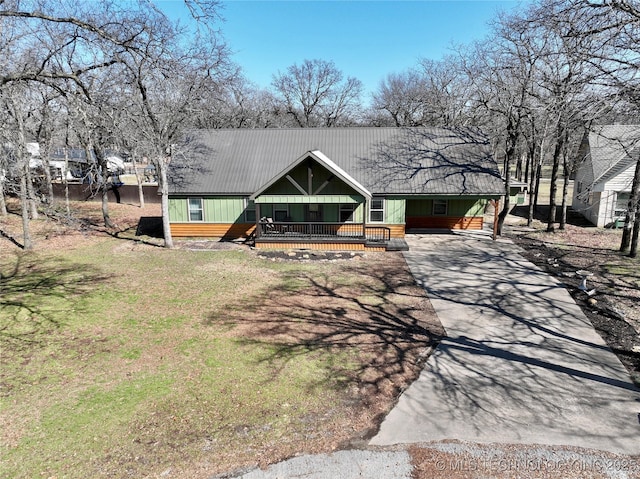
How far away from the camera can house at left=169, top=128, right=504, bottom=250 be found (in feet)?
64.1

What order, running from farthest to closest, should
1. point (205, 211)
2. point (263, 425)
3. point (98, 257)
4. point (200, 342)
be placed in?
point (205, 211) < point (98, 257) < point (200, 342) < point (263, 425)

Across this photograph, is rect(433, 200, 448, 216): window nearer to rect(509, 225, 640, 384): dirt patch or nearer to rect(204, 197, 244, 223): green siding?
rect(509, 225, 640, 384): dirt patch

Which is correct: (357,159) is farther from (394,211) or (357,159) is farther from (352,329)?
(352,329)

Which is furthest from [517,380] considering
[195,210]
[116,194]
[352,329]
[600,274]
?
[116,194]

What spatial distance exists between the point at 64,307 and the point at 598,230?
1058 inches

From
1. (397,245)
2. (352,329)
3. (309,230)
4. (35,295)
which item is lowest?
(352,329)

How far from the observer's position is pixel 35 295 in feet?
42.0

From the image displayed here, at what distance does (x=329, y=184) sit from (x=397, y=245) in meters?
4.51

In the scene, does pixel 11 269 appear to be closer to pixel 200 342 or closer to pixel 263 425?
pixel 200 342

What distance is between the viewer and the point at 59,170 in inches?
1747

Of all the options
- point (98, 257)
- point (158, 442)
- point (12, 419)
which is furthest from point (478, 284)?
point (98, 257)

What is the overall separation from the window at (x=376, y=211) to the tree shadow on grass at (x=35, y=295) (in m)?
12.9

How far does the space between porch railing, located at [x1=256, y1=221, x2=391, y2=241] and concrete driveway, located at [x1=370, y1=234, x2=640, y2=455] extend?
20.5ft

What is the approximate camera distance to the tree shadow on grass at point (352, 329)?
888 cm
